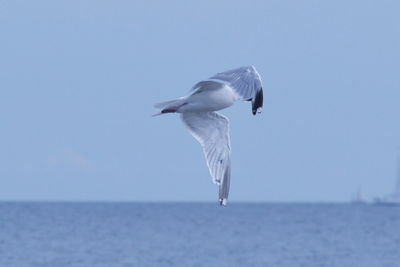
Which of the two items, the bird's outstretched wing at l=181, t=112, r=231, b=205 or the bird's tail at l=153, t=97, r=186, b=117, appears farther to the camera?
the bird's outstretched wing at l=181, t=112, r=231, b=205

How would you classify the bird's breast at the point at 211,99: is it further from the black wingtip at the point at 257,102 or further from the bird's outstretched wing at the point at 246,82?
the black wingtip at the point at 257,102

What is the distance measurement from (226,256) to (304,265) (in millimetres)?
4471

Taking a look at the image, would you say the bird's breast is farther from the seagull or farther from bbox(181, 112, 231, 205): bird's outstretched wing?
bbox(181, 112, 231, 205): bird's outstretched wing

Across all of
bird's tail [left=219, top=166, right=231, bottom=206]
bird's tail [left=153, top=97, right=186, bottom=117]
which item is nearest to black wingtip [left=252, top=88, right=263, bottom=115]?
bird's tail [left=153, top=97, right=186, bottom=117]

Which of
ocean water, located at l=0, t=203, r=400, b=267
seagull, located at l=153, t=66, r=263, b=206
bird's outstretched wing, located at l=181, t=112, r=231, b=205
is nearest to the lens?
seagull, located at l=153, t=66, r=263, b=206

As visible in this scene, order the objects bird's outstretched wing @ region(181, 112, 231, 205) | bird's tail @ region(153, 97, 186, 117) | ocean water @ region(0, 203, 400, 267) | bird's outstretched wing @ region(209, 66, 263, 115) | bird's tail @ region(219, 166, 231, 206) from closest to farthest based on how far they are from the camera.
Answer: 1. bird's outstretched wing @ region(209, 66, 263, 115)
2. bird's tail @ region(153, 97, 186, 117)
3. bird's tail @ region(219, 166, 231, 206)
4. bird's outstretched wing @ region(181, 112, 231, 205)
5. ocean water @ region(0, 203, 400, 267)

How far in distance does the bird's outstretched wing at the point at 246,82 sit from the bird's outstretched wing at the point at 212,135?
1.93 meters

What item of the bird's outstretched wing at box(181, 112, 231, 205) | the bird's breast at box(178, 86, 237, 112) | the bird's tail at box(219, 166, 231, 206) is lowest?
the bird's tail at box(219, 166, 231, 206)

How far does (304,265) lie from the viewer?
Result: 41969 mm

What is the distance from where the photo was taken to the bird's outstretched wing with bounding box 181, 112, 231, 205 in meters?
14.4

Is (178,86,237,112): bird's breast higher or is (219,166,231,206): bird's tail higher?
(178,86,237,112): bird's breast

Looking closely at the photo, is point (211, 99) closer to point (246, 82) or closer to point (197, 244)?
point (246, 82)

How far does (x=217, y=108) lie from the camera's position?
43.6 feet

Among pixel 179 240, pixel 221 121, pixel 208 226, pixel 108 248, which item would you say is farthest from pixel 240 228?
pixel 221 121
